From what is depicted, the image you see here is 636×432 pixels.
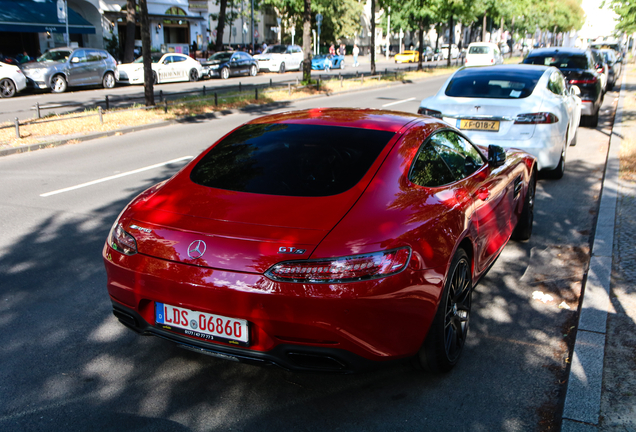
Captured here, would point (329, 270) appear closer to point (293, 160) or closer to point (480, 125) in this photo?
point (293, 160)

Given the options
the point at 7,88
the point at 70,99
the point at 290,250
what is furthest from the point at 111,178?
the point at 7,88

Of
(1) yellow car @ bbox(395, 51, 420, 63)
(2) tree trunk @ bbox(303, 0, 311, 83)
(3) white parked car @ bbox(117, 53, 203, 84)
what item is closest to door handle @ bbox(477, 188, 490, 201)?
(2) tree trunk @ bbox(303, 0, 311, 83)

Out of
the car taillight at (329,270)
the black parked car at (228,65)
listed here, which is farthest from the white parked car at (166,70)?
the car taillight at (329,270)

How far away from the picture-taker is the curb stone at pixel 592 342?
318 centimetres

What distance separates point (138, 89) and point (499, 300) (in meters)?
23.1

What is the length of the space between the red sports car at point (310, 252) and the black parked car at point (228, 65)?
2870 centimetres

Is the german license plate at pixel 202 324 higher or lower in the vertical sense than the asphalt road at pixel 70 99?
lower

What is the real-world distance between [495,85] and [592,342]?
5.61m

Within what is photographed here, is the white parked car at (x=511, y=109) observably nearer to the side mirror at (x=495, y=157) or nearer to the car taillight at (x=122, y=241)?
the side mirror at (x=495, y=157)

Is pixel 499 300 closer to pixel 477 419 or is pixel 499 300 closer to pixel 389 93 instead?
pixel 477 419

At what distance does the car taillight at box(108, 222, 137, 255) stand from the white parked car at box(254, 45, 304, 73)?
36384 mm

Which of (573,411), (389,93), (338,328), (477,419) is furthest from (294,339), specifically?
(389,93)

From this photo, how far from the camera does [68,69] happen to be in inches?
933

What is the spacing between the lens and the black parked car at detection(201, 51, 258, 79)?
105 ft
